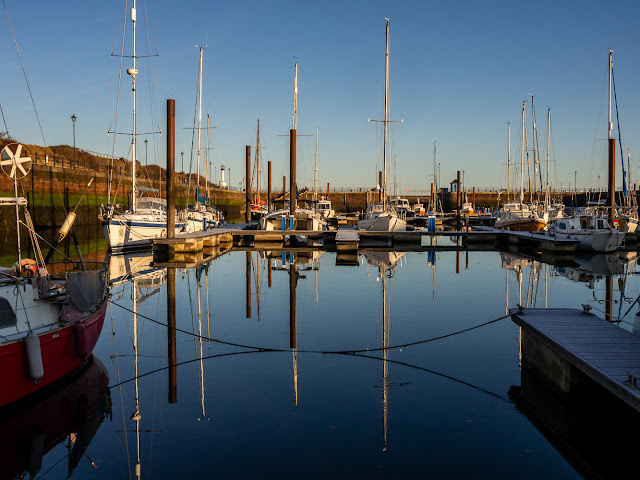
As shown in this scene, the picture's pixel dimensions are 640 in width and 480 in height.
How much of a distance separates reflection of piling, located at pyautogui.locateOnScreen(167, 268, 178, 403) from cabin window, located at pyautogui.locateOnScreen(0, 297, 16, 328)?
2.47 m

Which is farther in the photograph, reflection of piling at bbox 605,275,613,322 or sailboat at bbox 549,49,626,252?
sailboat at bbox 549,49,626,252

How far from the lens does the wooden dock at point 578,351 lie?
6770mm

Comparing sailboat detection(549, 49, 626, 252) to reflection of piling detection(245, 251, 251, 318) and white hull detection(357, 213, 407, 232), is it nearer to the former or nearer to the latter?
white hull detection(357, 213, 407, 232)

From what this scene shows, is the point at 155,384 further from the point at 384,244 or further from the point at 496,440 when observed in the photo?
the point at 384,244

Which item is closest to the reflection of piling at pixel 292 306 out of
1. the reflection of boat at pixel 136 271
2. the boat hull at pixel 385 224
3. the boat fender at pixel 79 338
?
the boat fender at pixel 79 338

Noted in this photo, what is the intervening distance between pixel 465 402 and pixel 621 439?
6.64 feet

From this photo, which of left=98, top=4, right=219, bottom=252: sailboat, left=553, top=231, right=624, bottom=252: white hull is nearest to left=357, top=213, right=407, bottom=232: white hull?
left=553, top=231, right=624, bottom=252: white hull

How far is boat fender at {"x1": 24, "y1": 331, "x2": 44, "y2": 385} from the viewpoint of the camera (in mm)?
7574

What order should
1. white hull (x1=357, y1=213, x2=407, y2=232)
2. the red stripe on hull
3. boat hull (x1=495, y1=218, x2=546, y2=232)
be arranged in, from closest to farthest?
the red stripe on hull → white hull (x1=357, y1=213, x2=407, y2=232) → boat hull (x1=495, y1=218, x2=546, y2=232)

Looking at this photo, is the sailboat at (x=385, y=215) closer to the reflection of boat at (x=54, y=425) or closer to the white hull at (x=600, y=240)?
the white hull at (x=600, y=240)

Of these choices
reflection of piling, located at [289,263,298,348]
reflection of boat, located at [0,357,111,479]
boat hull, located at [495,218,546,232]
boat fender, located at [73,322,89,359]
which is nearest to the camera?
reflection of boat, located at [0,357,111,479]

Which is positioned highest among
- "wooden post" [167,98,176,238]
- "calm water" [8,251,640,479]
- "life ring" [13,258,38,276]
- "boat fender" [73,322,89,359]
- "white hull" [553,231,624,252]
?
"wooden post" [167,98,176,238]

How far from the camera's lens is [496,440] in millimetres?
7012

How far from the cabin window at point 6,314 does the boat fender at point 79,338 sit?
883mm
